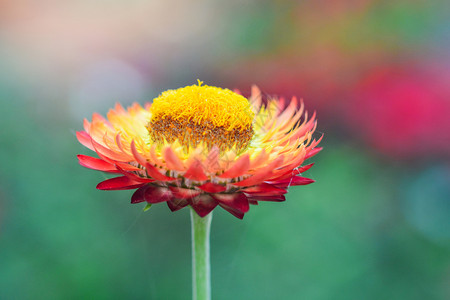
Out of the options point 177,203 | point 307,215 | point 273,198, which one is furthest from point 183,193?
point 307,215

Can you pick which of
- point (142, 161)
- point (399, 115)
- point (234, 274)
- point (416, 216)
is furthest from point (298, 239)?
point (142, 161)

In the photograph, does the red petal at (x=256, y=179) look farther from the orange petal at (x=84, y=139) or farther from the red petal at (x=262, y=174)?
the orange petal at (x=84, y=139)

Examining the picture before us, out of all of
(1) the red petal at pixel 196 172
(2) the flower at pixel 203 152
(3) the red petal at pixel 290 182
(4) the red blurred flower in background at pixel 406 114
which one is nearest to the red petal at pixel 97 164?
(2) the flower at pixel 203 152

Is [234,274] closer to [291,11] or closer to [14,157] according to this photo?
[14,157]

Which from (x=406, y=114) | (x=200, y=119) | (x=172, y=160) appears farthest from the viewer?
(x=406, y=114)

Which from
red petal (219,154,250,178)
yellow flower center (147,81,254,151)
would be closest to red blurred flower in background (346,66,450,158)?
yellow flower center (147,81,254,151)

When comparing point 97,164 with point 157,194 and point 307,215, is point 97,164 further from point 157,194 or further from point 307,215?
point 307,215

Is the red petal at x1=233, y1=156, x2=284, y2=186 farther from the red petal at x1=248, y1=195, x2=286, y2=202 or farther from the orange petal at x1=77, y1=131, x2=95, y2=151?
the orange petal at x1=77, y1=131, x2=95, y2=151
